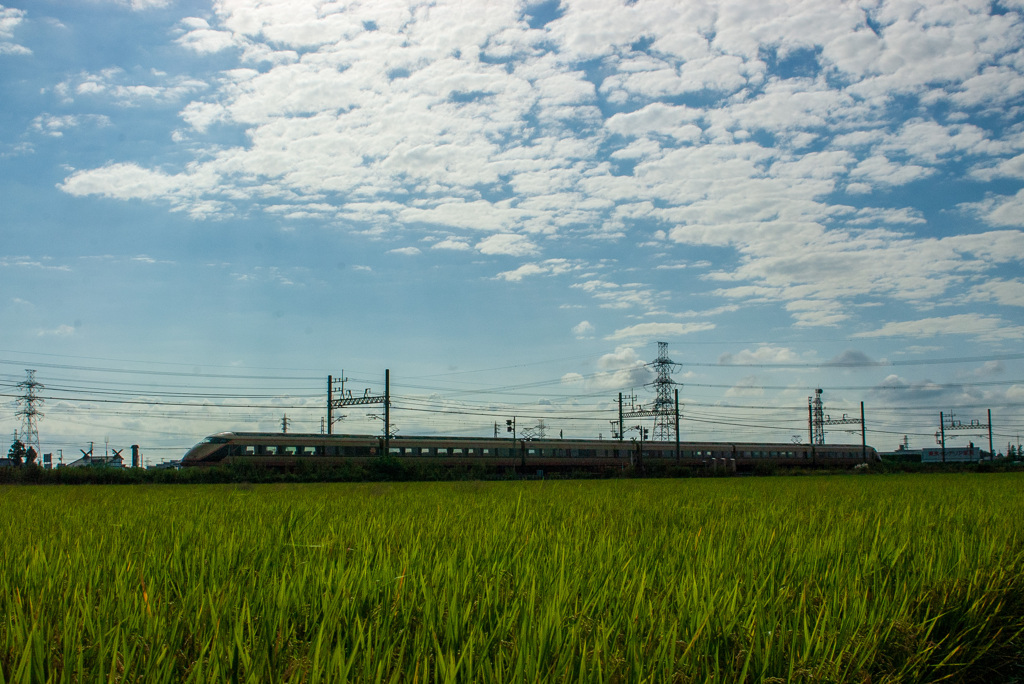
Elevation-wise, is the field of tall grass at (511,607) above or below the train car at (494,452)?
above

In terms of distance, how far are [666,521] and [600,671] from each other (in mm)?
4350

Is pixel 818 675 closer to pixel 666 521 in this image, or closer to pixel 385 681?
pixel 385 681

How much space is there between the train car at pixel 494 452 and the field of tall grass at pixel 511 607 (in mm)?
30272

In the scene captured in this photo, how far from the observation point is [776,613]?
2.27 metres

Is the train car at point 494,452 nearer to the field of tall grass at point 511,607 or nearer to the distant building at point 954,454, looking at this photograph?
the field of tall grass at point 511,607

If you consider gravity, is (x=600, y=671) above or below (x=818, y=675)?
above

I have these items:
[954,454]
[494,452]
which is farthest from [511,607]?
[954,454]

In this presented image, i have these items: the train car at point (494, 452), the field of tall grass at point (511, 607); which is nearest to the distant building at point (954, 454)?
the train car at point (494, 452)

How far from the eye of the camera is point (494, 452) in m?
40.6

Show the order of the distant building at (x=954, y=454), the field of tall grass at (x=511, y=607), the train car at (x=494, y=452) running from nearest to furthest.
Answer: the field of tall grass at (x=511, y=607) → the train car at (x=494, y=452) → the distant building at (x=954, y=454)

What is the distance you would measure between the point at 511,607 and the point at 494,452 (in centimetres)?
3898

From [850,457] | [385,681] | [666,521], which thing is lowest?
[850,457]

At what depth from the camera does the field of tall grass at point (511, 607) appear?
60.9 inches

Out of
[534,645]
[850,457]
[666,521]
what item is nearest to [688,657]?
[534,645]
